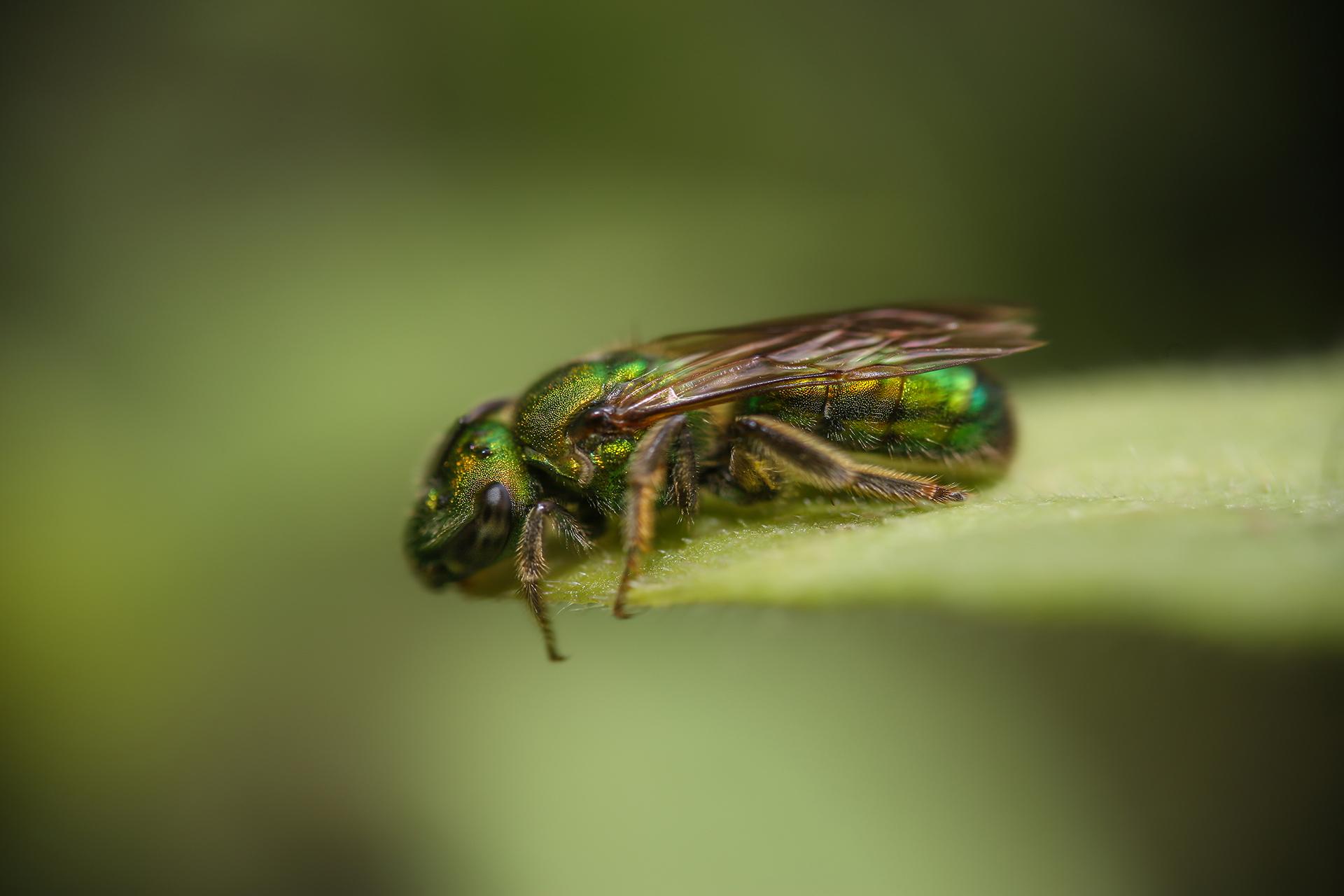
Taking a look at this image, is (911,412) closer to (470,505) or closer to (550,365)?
(470,505)

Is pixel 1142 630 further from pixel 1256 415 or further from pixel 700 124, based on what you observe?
pixel 700 124

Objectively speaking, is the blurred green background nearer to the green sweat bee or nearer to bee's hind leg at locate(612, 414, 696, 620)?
bee's hind leg at locate(612, 414, 696, 620)

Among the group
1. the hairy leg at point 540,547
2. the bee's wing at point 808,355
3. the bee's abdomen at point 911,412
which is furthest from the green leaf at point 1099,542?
the bee's wing at point 808,355

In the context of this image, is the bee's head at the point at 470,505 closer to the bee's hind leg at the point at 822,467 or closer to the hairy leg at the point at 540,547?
the hairy leg at the point at 540,547

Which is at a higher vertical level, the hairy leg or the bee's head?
the bee's head

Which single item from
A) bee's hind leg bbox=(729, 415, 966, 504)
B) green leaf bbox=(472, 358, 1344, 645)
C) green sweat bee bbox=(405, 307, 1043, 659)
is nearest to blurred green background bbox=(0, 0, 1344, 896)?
green leaf bbox=(472, 358, 1344, 645)

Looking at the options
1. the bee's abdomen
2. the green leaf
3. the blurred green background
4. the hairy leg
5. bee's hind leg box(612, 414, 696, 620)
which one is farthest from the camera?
the blurred green background

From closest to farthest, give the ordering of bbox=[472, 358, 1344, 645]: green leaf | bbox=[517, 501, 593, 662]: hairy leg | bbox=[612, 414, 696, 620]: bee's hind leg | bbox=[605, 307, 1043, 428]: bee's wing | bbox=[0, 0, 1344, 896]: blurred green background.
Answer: bbox=[472, 358, 1344, 645]: green leaf, bbox=[612, 414, 696, 620]: bee's hind leg, bbox=[517, 501, 593, 662]: hairy leg, bbox=[605, 307, 1043, 428]: bee's wing, bbox=[0, 0, 1344, 896]: blurred green background
